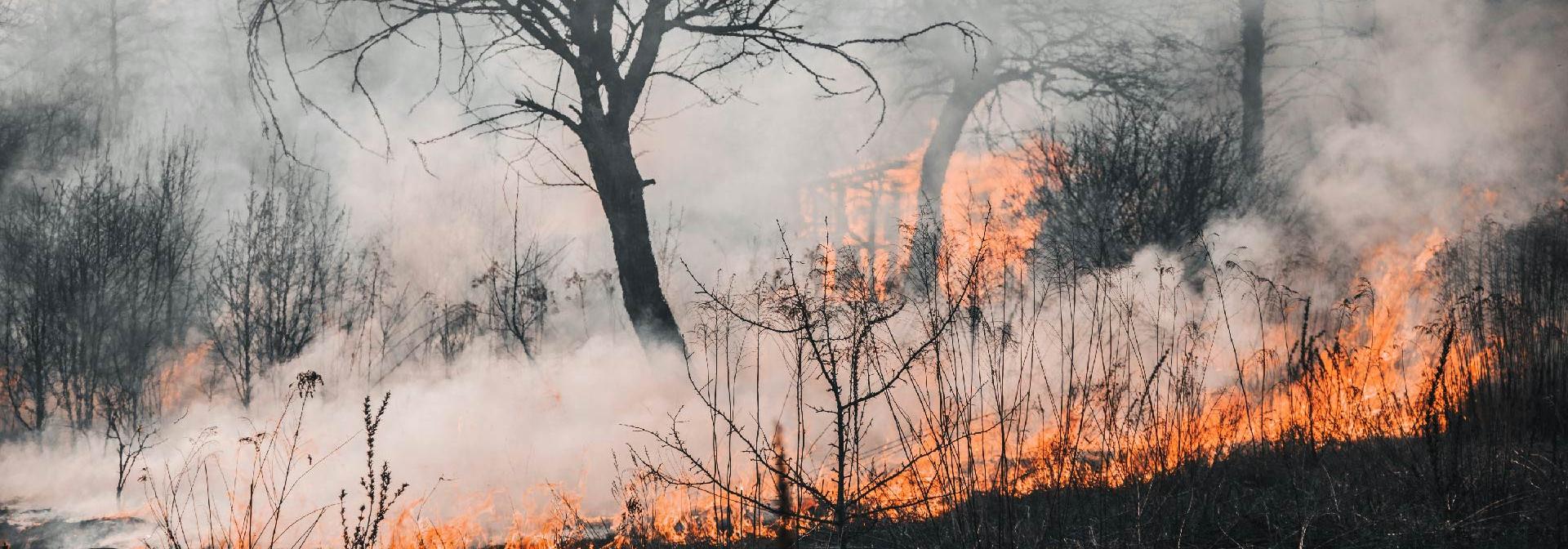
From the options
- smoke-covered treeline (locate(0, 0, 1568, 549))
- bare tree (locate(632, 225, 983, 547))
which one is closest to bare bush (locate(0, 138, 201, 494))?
smoke-covered treeline (locate(0, 0, 1568, 549))

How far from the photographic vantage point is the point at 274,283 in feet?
37.1

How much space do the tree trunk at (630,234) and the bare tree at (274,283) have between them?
6.43 m

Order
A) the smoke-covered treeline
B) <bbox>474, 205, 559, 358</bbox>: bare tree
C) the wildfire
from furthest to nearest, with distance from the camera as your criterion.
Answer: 1. the wildfire
2. <bbox>474, 205, 559, 358</bbox>: bare tree
3. the smoke-covered treeline

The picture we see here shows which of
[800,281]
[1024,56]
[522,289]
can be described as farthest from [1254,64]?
[522,289]

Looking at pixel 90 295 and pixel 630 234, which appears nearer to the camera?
pixel 630 234

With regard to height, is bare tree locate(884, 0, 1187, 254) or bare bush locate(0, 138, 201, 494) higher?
bare tree locate(884, 0, 1187, 254)

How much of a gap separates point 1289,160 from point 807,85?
325 inches

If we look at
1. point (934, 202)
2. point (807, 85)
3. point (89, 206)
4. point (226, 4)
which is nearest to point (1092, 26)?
point (934, 202)

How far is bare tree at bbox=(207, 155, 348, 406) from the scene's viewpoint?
34.9ft

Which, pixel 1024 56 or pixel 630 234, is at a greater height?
pixel 1024 56

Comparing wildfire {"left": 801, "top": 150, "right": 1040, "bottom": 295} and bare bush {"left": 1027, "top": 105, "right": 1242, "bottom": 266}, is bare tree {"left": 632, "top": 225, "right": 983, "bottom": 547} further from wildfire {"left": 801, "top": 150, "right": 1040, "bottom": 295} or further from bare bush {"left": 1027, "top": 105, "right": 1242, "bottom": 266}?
wildfire {"left": 801, "top": 150, "right": 1040, "bottom": 295}

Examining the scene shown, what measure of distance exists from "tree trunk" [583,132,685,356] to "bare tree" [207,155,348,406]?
6433 mm

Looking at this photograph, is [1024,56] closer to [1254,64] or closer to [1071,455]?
[1254,64]

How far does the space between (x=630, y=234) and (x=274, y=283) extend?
7.71m
